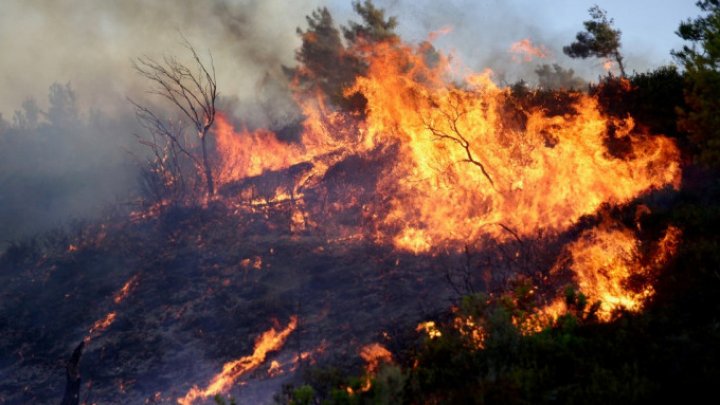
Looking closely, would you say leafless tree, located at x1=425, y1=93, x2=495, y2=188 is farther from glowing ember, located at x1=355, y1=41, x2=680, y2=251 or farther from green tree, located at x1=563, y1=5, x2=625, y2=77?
green tree, located at x1=563, y1=5, x2=625, y2=77

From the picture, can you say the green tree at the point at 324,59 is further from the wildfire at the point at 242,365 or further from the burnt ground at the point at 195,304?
the wildfire at the point at 242,365

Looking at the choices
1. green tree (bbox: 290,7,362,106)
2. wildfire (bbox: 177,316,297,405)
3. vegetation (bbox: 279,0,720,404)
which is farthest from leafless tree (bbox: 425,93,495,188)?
green tree (bbox: 290,7,362,106)

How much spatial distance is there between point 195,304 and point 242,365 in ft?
14.0

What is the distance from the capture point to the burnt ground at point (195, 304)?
11.2m

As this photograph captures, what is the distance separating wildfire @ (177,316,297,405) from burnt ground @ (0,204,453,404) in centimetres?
24

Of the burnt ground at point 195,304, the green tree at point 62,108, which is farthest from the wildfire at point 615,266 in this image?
the green tree at point 62,108

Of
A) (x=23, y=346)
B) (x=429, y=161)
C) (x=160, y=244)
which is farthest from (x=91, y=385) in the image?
A: (x=429, y=161)

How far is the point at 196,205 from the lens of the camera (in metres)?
21.8

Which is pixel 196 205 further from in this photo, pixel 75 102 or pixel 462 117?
pixel 75 102

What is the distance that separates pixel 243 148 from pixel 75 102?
42025 millimetres

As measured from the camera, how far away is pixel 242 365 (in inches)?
432

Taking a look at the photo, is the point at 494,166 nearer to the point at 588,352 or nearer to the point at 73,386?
the point at 588,352

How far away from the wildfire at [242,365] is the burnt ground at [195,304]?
0.24 meters

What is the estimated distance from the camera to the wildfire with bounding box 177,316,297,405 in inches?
401
